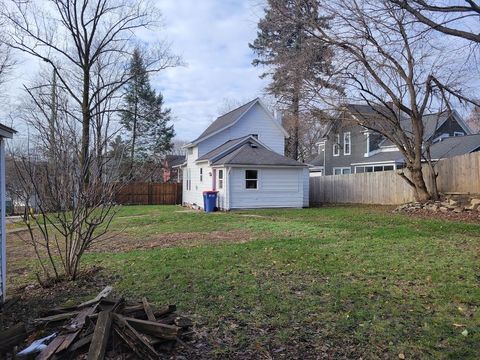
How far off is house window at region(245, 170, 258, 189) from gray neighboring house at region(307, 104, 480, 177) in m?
5.09

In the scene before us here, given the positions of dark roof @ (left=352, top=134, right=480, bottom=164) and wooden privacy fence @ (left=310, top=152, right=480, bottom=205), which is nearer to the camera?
wooden privacy fence @ (left=310, top=152, right=480, bottom=205)

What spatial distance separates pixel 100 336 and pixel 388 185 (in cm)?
1954

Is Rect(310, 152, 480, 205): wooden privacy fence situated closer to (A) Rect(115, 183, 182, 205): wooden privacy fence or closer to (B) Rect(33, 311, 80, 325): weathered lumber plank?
(A) Rect(115, 183, 182, 205): wooden privacy fence

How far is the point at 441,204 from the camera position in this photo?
49.3 ft

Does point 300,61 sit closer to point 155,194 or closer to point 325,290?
point 325,290

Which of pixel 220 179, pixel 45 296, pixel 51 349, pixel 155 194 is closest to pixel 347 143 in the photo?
pixel 220 179

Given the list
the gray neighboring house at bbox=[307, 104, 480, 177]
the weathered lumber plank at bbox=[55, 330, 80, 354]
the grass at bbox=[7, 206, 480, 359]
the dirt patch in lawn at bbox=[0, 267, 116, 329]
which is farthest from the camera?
the gray neighboring house at bbox=[307, 104, 480, 177]

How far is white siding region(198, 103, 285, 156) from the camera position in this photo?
2462cm

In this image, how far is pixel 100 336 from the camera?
133 inches

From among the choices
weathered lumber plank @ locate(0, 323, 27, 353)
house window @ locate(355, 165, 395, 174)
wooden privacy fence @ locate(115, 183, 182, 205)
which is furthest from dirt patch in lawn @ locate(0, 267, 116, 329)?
house window @ locate(355, 165, 395, 174)

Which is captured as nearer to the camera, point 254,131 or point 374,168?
point 254,131

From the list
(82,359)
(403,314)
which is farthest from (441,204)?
(82,359)

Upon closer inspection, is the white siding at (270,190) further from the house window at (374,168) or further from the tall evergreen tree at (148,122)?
the tall evergreen tree at (148,122)

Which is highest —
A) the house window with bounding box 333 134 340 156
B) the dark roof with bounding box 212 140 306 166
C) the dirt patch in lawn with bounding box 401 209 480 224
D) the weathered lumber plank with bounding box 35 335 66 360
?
the house window with bounding box 333 134 340 156
